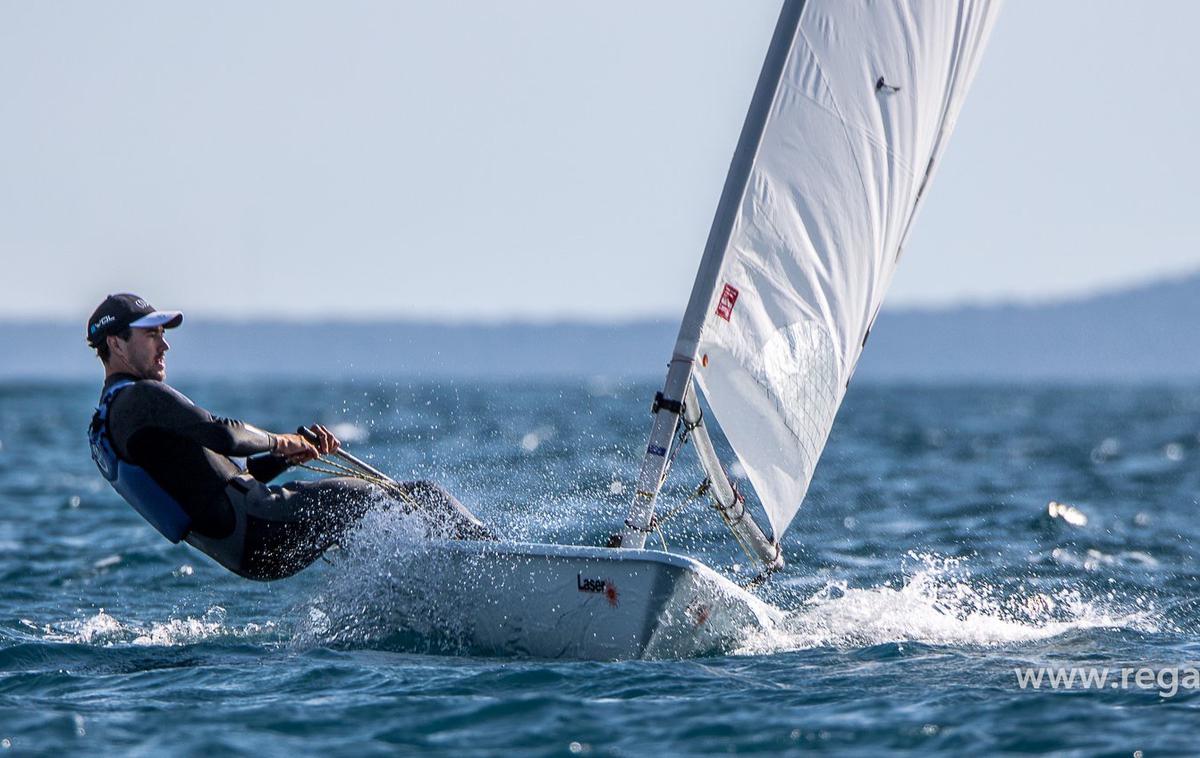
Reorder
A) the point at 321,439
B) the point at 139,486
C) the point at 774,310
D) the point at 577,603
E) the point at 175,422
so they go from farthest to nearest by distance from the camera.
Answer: the point at 774,310
the point at 321,439
the point at 139,486
the point at 175,422
the point at 577,603

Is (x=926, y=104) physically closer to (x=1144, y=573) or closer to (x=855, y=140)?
(x=855, y=140)

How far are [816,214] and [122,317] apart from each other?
334 cm

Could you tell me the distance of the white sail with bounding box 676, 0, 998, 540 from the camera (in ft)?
25.7

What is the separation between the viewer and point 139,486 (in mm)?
7672

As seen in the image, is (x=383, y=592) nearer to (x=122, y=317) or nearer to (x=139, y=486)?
(x=139, y=486)

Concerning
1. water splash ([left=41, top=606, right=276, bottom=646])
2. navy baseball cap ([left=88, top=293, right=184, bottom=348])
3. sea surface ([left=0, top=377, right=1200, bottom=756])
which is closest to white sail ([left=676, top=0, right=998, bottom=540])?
sea surface ([left=0, top=377, right=1200, bottom=756])

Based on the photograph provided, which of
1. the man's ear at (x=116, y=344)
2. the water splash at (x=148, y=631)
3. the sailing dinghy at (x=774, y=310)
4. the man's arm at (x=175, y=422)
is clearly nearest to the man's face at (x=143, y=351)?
the man's ear at (x=116, y=344)

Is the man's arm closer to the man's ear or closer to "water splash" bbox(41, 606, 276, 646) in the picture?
the man's ear

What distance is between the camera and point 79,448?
26375 mm

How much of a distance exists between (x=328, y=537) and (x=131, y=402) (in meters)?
1.12

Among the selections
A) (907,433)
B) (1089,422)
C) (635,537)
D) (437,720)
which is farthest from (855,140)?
(1089,422)

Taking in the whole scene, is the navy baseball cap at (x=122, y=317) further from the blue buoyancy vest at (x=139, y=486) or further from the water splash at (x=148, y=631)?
the water splash at (x=148, y=631)

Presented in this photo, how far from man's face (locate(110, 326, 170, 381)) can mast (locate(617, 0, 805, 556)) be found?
91.1 inches

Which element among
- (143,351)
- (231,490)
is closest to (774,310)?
(231,490)
